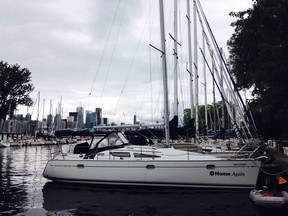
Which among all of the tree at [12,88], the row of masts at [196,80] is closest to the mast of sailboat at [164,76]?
the row of masts at [196,80]

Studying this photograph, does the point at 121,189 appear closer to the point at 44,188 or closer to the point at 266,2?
the point at 44,188

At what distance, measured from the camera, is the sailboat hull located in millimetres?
14977

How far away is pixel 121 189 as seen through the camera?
15883mm

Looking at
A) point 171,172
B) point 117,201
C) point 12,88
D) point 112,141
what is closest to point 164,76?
point 112,141

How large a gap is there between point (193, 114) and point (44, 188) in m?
18.9

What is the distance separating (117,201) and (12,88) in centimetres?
6007

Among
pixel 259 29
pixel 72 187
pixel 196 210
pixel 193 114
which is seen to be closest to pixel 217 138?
pixel 193 114

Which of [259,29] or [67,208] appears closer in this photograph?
[67,208]

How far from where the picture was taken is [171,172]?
15.3m

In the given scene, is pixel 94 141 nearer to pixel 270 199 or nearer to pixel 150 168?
pixel 150 168

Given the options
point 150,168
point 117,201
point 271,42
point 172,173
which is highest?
point 271,42

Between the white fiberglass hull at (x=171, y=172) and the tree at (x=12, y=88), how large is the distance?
53873 millimetres

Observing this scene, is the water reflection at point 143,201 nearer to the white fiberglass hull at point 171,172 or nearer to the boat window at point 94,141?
the white fiberglass hull at point 171,172

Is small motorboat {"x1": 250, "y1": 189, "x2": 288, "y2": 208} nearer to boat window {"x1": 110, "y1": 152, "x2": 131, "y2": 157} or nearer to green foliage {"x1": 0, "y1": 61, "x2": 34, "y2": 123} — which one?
boat window {"x1": 110, "y1": 152, "x2": 131, "y2": 157}
